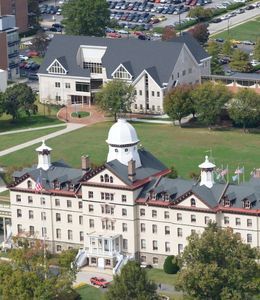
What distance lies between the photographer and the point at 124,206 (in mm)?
159750

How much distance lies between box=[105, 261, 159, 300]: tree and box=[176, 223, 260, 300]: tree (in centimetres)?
283

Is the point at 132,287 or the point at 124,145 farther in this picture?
the point at 124,145

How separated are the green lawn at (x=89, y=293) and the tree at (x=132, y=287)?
7599 mm

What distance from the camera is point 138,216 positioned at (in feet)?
525

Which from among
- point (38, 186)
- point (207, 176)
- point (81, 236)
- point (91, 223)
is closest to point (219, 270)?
point (207, 176)

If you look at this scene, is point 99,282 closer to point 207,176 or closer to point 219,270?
point 207,176

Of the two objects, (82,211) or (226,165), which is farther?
(226,165)

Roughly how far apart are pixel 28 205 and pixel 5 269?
2129 cm

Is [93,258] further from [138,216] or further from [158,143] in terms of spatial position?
[158,143]

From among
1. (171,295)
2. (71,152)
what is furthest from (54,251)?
(71,152)

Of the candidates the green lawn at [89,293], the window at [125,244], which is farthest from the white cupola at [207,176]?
the green lawn at [89,293]

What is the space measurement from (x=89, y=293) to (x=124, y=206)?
38.0 ft

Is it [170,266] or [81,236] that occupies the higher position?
[81,236]

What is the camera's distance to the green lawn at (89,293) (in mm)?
149625
